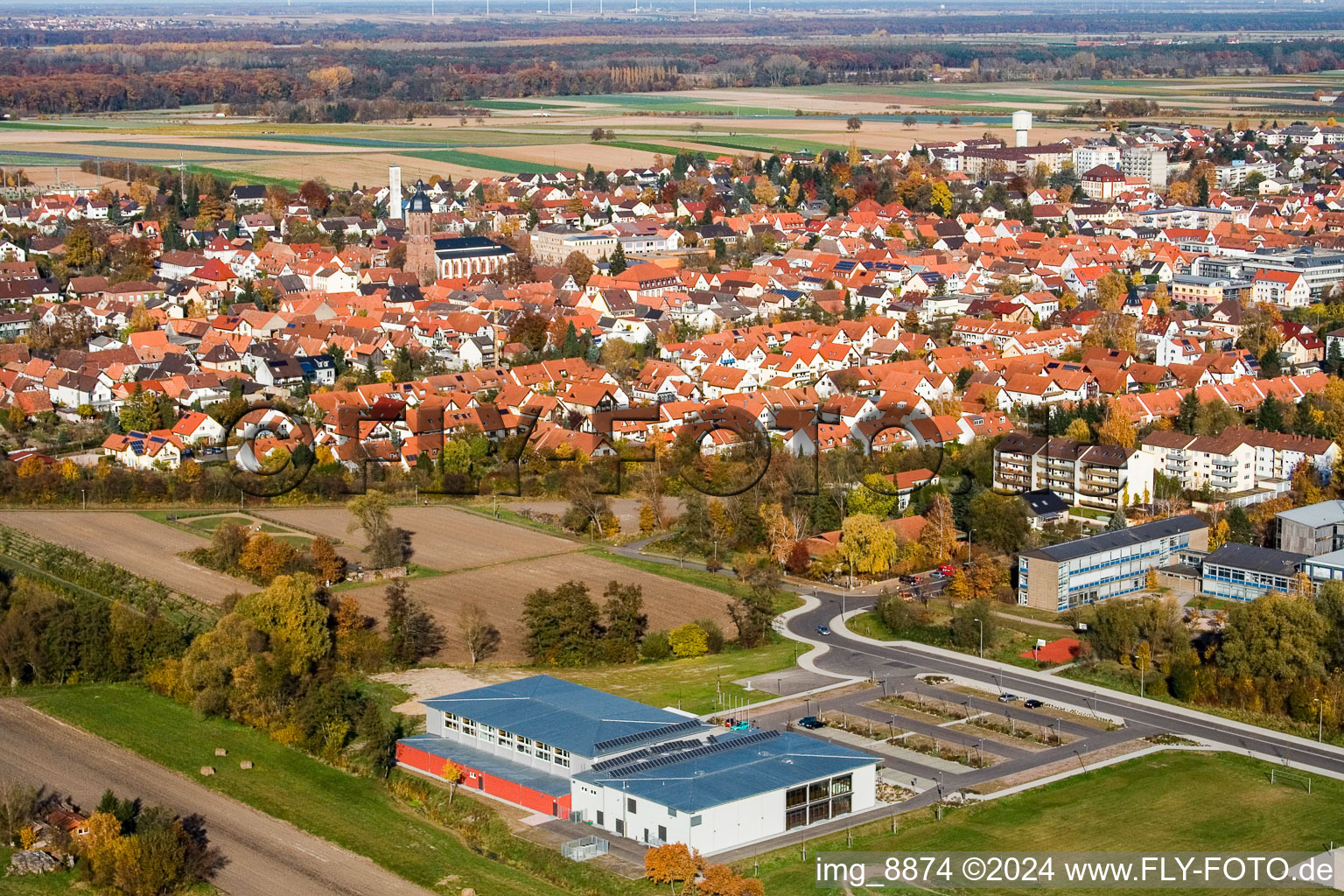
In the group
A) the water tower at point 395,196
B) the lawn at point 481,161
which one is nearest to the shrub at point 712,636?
the water tower at point 395,196

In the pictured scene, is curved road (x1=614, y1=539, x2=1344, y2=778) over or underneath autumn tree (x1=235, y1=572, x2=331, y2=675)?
underneath

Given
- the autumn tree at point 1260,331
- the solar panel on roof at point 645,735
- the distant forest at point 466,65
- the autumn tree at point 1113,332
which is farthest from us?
the distant forest at point 466,65

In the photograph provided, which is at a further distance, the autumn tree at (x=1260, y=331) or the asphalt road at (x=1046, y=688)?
the autumn tree at (x=1260, y=331)

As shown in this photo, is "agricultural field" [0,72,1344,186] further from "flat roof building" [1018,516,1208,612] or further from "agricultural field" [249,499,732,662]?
"flat roof building" [1018,516,1208,612]

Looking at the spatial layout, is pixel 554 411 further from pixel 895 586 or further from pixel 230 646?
pixel 230 646

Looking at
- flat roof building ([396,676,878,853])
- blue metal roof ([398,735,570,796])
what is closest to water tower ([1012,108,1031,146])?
flat roof building ([396,676,878,853])

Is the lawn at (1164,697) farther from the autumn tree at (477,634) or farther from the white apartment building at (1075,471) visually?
the white apartment building at (1075,471)
